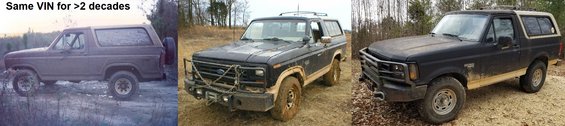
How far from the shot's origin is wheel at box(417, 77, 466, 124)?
3.38 m

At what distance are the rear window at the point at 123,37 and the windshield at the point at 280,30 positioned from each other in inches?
33.9

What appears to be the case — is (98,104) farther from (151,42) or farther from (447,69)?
(447,69)

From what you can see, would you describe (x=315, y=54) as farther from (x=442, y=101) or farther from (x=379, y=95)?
(x=442, y=101)

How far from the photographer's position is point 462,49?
3.48 m

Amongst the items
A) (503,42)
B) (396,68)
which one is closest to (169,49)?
(396,68)

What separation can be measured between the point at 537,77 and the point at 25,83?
5.03m

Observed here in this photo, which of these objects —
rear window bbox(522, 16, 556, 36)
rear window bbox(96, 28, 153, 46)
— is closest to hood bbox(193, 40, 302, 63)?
rear window bbox(96, 28, 153, 46)

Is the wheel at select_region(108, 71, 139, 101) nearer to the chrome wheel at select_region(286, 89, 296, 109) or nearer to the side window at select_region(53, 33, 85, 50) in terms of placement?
the side window at select_region(53, 33, 85, 50)

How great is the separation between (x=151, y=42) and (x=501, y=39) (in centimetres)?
323

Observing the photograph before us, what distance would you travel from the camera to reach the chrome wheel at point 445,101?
349 centimetres

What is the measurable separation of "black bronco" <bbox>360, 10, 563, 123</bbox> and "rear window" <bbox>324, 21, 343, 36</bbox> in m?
0.41

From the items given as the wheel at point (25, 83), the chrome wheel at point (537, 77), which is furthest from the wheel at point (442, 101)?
the wheel at point (25, 83)

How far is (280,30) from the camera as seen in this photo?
3.39m

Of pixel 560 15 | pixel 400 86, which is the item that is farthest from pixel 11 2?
pixel 560 15
